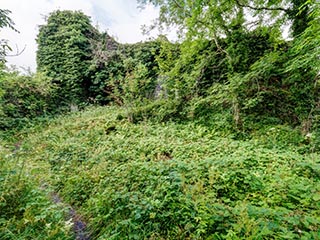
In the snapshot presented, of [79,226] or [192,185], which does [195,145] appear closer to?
[192,185]

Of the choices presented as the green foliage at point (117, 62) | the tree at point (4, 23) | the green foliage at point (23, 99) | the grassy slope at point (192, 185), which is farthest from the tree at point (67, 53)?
the tree at point (4, 23)

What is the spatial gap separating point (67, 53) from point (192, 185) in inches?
494

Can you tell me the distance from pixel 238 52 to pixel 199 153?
4.08m

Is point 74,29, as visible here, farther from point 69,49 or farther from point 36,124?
point 36,124

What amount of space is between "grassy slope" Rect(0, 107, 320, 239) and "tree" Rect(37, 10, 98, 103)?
7.39m

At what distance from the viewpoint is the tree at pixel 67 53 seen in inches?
502

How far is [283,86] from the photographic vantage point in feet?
20.9

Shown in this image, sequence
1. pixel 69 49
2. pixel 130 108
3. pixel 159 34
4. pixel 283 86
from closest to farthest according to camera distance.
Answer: pixel 283 86, pixel 130 108, pixel 159 34, pixel 69 49

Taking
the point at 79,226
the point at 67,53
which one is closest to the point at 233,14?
the point at 79,226

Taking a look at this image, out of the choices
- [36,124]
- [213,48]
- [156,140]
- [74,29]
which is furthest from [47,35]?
[156,140]

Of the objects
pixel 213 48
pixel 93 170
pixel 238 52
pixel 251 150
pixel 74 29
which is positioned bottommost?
pixel 251 150

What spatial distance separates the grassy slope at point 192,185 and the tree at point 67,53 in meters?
7.39

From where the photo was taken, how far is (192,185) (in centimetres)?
321

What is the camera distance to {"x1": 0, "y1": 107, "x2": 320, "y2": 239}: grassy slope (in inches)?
91.9
